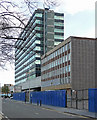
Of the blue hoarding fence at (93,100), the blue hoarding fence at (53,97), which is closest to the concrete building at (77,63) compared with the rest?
the blue hoarding fence at (53,97)

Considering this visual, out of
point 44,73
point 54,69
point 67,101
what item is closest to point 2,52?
point 67,101

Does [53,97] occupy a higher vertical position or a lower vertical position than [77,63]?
lower

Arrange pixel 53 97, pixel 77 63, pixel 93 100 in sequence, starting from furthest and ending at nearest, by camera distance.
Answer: pixel 77 63 → pixel 53 97 → pixel 93 100

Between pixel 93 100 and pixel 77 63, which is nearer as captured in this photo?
pixel 93 100

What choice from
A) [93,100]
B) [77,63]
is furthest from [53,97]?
[77,63]

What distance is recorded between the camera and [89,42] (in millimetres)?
68938

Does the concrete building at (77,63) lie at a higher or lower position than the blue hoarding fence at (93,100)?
higher

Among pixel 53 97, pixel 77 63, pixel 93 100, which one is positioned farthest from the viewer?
pixel 77 63

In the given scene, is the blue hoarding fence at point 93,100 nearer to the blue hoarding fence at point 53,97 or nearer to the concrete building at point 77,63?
the blue hoarding fence at point 53,97

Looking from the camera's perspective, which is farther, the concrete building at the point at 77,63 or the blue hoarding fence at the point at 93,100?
the concrete building at the point at 77,63

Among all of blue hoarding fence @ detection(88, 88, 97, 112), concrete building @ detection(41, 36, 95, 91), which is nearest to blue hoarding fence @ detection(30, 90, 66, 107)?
blue hoarding fence @ detection(88, 88, 97, 112)

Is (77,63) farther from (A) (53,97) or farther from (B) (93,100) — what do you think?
(B) (93,100)

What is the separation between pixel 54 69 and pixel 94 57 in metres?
16.8

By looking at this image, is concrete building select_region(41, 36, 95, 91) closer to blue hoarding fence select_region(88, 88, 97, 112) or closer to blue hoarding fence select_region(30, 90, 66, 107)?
blue hoarding fence select_region(30, 90, 66, 107)
